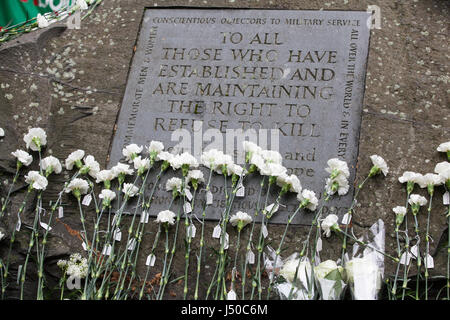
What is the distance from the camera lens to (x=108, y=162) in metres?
3.42

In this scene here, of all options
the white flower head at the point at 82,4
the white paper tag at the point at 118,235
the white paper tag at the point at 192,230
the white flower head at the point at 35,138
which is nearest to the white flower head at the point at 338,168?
the white paper tag at the point at 192,230

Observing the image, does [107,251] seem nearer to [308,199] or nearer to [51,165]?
[51,165]

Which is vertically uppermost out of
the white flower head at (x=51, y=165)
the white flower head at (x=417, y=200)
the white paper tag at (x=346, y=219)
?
the white flower head at (x=51, y=165)

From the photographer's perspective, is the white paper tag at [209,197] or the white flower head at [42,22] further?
the white flower head at [42,22]

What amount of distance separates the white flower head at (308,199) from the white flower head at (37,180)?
1223mm

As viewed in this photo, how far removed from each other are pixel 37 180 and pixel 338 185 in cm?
143

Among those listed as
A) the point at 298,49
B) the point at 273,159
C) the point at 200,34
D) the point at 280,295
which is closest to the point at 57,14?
the point at 200,34

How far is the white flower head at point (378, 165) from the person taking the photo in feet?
10.2

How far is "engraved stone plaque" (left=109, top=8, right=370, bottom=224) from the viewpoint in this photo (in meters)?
3.26

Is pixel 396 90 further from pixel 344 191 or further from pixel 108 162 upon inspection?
pixel 108 162

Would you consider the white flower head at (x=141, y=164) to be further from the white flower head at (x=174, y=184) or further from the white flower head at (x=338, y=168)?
the white flower head at (x=338, y=168)

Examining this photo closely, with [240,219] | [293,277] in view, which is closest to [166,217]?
[240,219]

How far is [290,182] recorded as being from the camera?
3.08 metres

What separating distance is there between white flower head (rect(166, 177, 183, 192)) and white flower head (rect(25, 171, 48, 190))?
23.5 inches
